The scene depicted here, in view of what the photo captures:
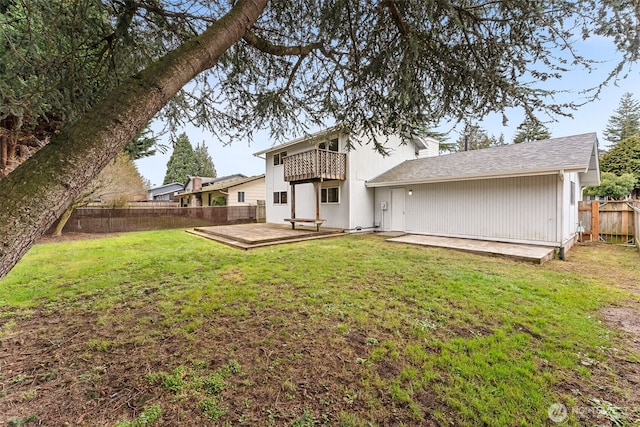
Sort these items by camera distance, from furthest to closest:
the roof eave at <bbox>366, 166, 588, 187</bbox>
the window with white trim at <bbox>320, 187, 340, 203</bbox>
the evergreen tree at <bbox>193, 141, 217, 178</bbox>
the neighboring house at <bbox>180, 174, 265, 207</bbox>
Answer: the evergreen tree at <bbox>193, 141, 217, 178</bbox>, the neighboring house at <bbox>180, 174, 265, 207</bbox>, the window with white trim at <bbox>320, 187, 340, 203</bbox>, the roof eave at <bbox>366, 166, 588, 187</bbox>

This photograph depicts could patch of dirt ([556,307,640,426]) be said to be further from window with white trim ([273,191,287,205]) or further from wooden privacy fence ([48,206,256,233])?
wooden privacy fence ([48,206,256,233])

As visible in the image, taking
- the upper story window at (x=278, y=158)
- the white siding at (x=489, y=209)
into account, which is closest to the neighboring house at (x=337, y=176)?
the upper story window at (x=278, y=158)

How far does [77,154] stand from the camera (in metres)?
1.37

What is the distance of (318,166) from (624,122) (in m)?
39.5

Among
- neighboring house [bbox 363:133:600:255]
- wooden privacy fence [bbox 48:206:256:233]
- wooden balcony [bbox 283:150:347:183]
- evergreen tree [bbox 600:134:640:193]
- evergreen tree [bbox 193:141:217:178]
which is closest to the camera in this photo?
neighboring house [bbox 363:133:600:255]

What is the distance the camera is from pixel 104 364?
8.34 feet

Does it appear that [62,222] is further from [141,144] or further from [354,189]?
[354,189]

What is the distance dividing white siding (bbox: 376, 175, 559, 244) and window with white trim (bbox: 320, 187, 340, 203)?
9.77 ft

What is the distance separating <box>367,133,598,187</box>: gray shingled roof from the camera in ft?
26.1

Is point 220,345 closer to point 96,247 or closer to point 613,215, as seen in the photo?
point 96,247

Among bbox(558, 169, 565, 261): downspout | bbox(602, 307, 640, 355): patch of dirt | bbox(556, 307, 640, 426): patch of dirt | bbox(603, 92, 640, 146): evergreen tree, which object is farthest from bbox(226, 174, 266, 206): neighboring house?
bbox(603, 92, 640, 146): evergreen tree

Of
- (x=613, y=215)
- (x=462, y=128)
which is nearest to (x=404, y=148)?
(x=613, y=215)

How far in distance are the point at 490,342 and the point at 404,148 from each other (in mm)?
12501

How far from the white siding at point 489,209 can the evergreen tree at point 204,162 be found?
42.9m
